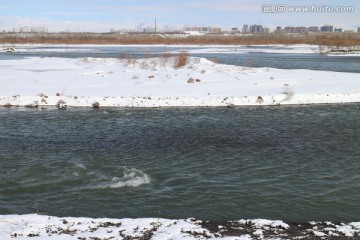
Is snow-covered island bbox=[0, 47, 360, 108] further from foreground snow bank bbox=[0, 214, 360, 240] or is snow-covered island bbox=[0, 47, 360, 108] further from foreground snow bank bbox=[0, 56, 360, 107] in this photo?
foreground snow bank bbox=[0, 214, 360, 240]

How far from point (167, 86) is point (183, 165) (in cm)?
1548

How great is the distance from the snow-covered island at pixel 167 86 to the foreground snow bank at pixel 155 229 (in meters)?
14.5

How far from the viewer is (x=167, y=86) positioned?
27.6 m

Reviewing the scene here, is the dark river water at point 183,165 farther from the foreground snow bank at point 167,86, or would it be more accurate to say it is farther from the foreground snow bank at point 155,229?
the foreground snow bank at point 167,86

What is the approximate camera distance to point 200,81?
2942cm

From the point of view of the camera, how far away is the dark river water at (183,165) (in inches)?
371

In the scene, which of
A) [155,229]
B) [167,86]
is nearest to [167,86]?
[167,86]

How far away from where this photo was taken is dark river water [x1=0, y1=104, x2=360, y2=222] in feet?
30.9

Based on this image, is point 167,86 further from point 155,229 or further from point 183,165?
point 155,229

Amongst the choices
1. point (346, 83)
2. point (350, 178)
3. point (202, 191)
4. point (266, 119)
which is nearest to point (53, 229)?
point (202, 191)

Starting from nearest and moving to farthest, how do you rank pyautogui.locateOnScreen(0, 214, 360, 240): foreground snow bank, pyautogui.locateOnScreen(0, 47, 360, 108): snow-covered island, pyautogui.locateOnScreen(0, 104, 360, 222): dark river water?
pyautogui.locateOnScreen(0, 214, 360, 240): foreground snow bank
pyautogui.locateOnScreen(0, 104, 360, 222): dark river water
pyautogui.locateOnScreen(0, 47, 360, 108): snow-covered island

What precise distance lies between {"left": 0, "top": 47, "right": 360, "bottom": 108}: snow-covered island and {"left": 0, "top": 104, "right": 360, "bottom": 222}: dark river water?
8.88 feet

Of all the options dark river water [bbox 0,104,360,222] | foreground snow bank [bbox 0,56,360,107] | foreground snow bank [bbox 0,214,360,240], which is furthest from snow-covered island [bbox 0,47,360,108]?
foreground snow bank [bbox 0,214,360,240]

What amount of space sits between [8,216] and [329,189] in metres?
7.44
